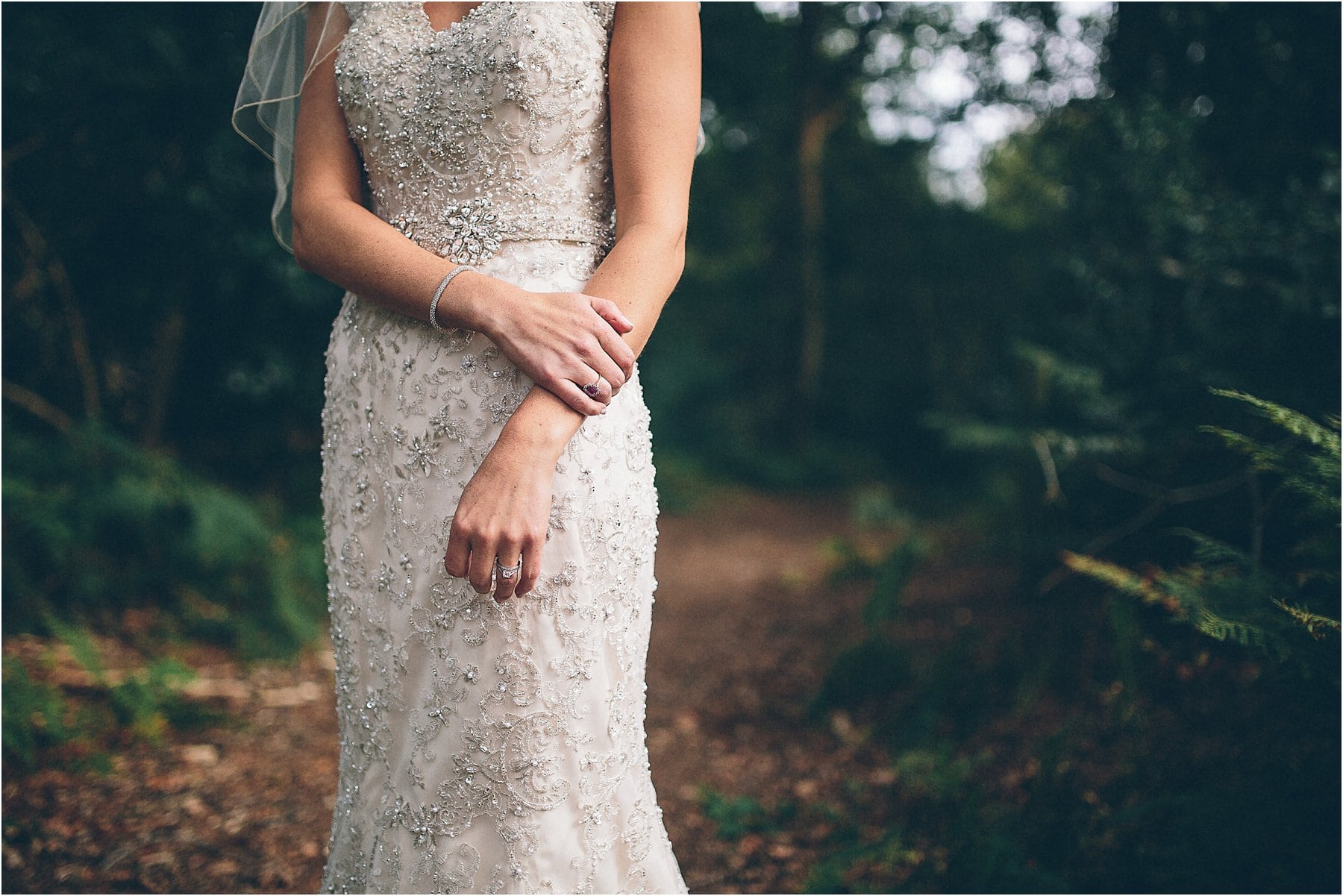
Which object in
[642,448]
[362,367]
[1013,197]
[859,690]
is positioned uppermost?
[1013,197]

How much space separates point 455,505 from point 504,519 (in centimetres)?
28

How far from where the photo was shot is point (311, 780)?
3.61 meters

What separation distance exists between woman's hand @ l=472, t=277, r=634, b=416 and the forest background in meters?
1.54

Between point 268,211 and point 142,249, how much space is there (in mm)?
799

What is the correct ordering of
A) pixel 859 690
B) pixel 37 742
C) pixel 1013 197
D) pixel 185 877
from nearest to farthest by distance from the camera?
pixel 185 877 → pixel 37 742 → pixel 859 690 → pixel 1013 197

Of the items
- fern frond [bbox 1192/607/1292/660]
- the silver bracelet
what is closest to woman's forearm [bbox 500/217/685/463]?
the silver bracelet

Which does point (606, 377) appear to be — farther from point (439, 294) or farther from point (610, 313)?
point (439, 294)

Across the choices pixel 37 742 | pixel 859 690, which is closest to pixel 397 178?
pixel 37 742

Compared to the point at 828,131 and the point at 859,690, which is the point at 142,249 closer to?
the point at 859,690

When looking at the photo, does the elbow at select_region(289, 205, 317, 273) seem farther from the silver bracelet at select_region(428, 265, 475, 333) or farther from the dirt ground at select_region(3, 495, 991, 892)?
the dirt ground at select_region(3, 495, 991, 892)

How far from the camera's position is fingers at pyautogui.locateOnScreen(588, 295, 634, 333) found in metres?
1.56

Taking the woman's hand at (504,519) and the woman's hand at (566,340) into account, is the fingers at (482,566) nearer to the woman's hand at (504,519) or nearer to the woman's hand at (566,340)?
the woman's hand at (504,519)

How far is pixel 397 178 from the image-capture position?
1.85 m

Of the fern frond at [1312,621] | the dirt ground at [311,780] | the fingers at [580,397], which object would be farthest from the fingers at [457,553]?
the dirt ground at [311,780]
